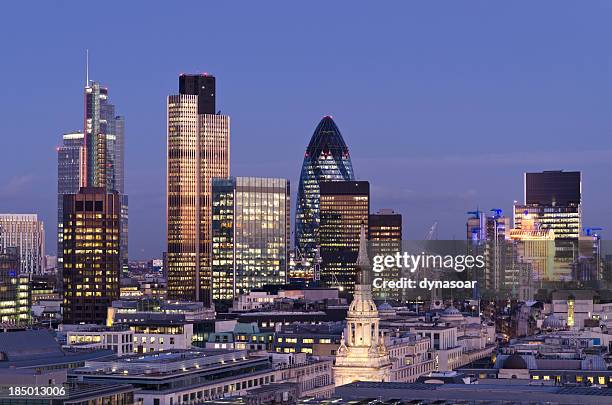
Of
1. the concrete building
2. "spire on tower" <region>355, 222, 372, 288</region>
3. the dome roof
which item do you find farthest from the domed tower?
the dome roof

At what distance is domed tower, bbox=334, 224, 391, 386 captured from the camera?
5704 inches

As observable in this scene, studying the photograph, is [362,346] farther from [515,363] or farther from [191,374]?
[515,363]

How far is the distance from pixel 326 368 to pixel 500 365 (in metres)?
23.5

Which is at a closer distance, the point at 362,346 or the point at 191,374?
the point at 362,346

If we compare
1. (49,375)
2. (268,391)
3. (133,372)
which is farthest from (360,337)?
(49,375)

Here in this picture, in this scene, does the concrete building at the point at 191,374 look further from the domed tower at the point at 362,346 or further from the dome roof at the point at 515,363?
the dome roof at the point at 515,363

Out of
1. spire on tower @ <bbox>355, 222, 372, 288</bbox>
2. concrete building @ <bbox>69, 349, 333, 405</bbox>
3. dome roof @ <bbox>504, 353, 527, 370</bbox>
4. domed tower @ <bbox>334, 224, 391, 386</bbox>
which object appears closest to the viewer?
domed tower @ <bbox>334, 224, 391, 386</bbox>

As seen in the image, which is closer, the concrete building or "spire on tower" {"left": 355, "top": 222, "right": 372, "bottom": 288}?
"spire on tower" {"left": 355, "top": 222, "right": 372, "bottom": 288}

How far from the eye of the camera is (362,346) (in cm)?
14662

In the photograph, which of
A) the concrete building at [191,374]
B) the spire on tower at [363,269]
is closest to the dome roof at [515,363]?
the concrete building at [191,374]

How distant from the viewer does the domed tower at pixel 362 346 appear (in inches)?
5704

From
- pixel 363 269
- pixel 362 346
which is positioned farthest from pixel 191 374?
pixel 363 269

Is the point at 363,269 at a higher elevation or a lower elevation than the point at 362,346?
higher

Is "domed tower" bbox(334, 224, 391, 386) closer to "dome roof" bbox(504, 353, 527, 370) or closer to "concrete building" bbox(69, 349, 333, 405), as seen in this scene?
"concrete building" bbox(69, 349, 333, 405)
